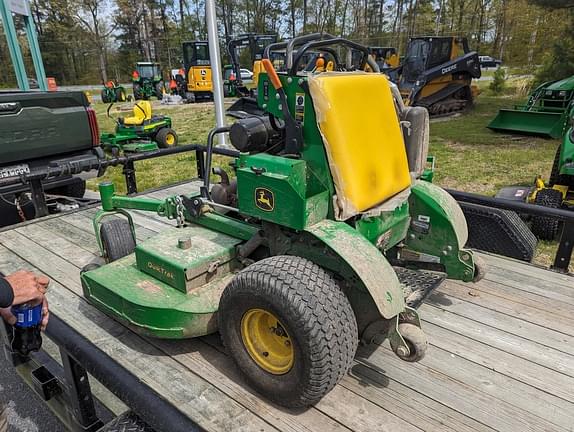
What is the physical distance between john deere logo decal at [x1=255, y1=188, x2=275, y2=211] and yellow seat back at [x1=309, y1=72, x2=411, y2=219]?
283mm

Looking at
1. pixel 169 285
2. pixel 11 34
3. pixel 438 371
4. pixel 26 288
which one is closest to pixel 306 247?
pixel 169 285

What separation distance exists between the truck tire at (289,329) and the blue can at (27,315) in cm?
66

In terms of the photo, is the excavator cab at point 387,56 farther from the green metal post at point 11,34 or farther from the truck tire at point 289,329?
the truck tire at point 289,329

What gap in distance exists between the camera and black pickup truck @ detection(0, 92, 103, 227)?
3729mm

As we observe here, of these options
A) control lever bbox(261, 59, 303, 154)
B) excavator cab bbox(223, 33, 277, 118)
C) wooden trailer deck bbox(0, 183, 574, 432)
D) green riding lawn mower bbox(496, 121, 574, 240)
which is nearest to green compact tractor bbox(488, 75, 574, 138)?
green riding lawn mower bbox(496, 121, 574, 240)

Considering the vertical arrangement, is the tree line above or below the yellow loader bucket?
above

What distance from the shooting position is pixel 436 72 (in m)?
11.0

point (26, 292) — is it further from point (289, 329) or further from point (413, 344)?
point (413, 344)

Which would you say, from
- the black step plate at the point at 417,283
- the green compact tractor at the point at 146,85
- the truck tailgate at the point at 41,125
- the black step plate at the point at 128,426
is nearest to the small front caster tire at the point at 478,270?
the black step plate at the point at 417,283

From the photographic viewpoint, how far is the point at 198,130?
444 inches

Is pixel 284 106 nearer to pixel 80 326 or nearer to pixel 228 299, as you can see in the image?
pixel 228 299

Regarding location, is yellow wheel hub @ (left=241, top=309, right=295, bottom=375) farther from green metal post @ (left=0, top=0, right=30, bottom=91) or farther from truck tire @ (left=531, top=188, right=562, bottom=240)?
green metal post @ (left=0, top=0, right=30, bottom=91)

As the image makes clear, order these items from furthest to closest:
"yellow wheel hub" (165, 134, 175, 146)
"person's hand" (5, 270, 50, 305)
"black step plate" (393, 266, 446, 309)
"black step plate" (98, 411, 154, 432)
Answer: "yellow wheel hub" (165, 134, 175, 146) < "black step plate" (393, 266, 446, 309) < "black step plate" (98, 411, 154, 432) < "person's hand" (5, 270, 50, 305)

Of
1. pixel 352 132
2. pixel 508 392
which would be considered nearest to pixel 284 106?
pixel 352 132
